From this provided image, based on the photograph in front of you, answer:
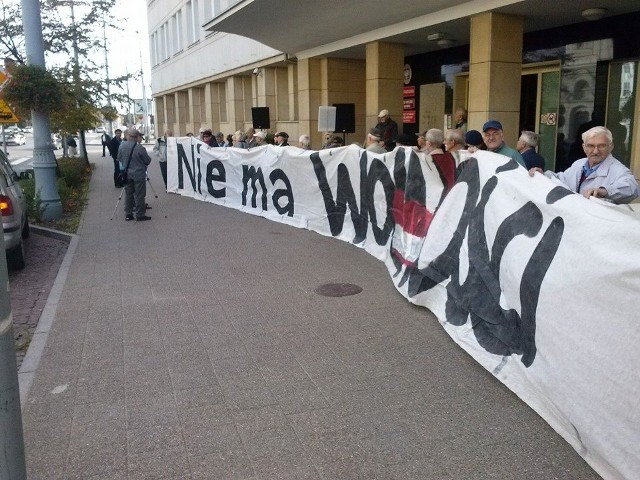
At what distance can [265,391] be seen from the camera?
14.5 feet

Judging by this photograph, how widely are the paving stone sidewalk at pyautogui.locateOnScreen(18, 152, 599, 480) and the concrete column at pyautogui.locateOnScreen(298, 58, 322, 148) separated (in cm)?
1387

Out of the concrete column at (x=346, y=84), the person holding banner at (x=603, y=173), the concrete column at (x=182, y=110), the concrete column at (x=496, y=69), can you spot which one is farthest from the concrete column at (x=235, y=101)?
the person holding banner at (x=603, y=173)

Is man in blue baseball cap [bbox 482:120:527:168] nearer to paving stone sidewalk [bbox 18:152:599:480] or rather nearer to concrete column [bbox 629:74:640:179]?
paving stone sidewalk [bbox 18:152:599:480]

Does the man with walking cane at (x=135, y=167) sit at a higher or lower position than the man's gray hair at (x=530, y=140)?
lower

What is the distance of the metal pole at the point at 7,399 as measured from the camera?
7.91 ft

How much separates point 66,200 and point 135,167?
3.70 m

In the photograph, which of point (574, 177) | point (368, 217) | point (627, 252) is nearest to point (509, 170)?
point (574, 177)

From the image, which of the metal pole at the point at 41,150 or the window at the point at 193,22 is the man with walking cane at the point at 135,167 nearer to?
the metal pole at the point at 41,150

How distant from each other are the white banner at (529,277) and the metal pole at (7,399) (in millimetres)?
2839

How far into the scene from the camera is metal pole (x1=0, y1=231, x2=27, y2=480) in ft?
7.91

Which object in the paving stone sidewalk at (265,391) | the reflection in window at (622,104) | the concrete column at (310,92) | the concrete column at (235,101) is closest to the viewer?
the paving stone sidewalk at (265,391)

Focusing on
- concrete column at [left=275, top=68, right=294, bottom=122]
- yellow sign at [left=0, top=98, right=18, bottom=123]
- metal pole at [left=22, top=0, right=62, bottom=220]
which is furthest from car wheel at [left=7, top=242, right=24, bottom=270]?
concrete column at [left=275, top=68, right=294, bottom=122]

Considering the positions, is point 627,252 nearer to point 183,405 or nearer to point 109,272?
point 183,405

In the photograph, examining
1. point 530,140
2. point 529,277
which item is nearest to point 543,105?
point 530,140
